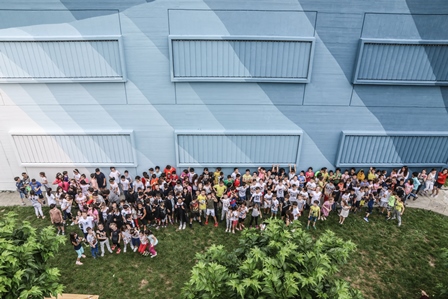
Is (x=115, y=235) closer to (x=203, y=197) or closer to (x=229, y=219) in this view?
(x=203, y=197)

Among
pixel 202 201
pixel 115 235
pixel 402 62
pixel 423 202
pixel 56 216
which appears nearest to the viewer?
pixel 115 235

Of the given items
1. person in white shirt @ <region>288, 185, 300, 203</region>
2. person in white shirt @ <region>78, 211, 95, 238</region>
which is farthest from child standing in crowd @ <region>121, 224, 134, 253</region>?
person in white shirt @ <region>288, 185, 300, 203</region>

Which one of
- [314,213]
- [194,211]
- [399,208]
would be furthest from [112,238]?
[399,208]

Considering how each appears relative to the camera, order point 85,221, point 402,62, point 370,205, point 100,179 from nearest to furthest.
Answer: point 85,221, point 402,62, point 370,205, point 100,179

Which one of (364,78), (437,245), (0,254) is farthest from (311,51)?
(0,254)

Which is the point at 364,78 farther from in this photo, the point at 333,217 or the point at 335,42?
the point at 333,217
